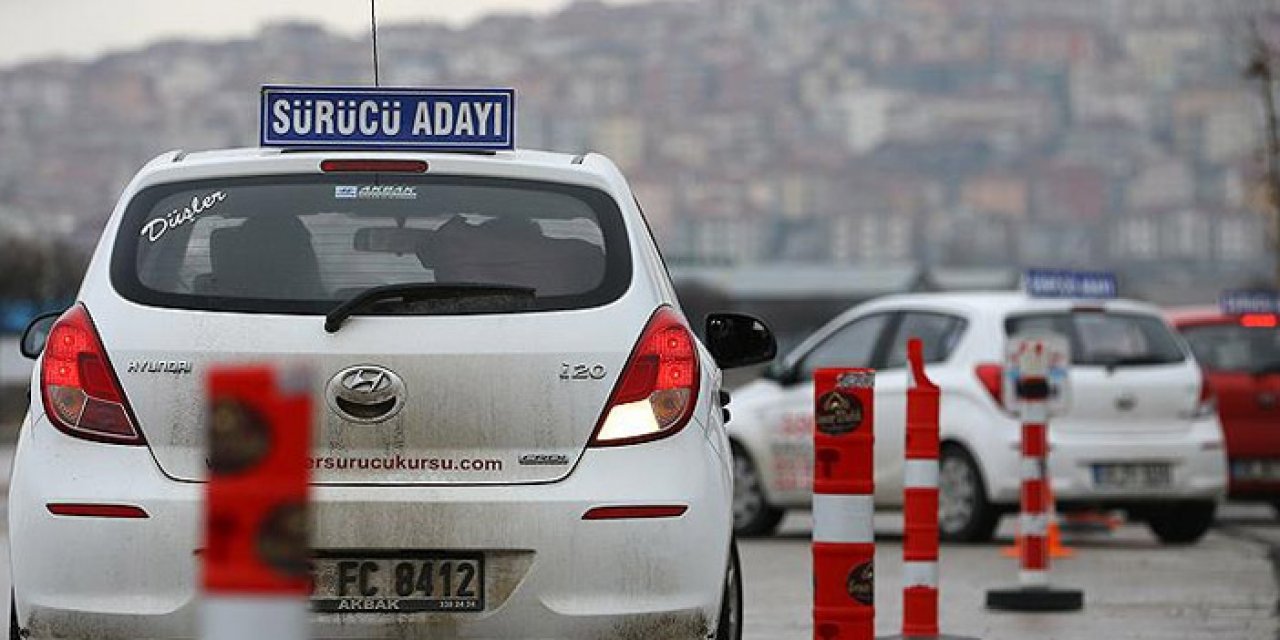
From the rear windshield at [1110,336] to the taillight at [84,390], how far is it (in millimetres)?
10470

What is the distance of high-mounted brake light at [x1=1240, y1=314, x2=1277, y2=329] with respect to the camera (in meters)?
19.7

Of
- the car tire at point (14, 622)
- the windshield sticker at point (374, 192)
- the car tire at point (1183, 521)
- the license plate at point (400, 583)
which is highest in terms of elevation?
the windshield sticker at point (374, 192)

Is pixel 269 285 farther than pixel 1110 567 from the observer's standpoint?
No

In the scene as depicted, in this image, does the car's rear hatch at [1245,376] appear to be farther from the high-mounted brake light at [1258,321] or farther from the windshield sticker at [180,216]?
the windshield sticker at [180,216]

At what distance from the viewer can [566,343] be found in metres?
7.13

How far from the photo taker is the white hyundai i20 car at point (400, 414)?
6945mm

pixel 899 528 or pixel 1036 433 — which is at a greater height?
pixel 1036 433

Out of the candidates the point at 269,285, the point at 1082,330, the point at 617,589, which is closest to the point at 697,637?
the point at 617,589

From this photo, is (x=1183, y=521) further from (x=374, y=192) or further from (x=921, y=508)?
(x=374, y=192)

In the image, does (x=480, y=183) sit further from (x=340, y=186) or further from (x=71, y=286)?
(x=71, y=286)

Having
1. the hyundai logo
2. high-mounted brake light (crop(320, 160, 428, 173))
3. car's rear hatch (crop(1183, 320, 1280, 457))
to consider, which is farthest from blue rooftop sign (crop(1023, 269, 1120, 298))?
the hyundai logo

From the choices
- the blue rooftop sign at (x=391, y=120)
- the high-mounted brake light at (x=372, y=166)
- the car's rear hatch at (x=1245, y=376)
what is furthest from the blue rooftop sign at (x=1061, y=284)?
the high-mounted brake light at (x=372, y=166)

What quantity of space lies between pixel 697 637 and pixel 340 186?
1.31 metres

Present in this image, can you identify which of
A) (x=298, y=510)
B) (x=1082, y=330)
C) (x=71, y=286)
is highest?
(x=298, y=510)
